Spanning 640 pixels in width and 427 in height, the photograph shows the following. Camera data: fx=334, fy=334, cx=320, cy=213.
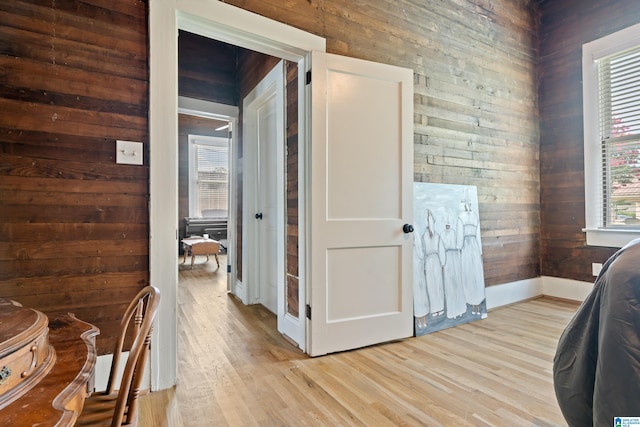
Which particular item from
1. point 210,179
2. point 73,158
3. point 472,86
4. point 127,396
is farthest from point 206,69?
point 210,179

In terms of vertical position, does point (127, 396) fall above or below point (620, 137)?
below

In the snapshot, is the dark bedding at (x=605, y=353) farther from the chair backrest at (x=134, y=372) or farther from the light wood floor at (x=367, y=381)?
the chair backrest at (x=134, y=372)

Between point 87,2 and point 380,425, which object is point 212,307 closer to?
point 380,425

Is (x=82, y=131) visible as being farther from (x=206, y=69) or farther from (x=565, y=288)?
(x=565, y=288)

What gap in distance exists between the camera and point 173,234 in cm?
201

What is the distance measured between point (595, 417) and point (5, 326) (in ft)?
5.80

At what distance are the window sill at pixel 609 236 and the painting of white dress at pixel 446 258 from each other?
136 centimetres

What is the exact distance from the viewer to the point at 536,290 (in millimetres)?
3977

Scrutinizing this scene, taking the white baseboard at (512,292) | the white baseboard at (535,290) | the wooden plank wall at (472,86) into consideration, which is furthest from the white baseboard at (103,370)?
the white baseboard at (512,292)

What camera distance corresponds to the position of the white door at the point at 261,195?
11.3ft

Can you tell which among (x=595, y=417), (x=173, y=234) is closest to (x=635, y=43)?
(x=595, y=417)

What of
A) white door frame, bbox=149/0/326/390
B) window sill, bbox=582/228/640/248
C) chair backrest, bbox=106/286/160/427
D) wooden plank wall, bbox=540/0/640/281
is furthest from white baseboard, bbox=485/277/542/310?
chair backrest, bbox=106/286/160/427

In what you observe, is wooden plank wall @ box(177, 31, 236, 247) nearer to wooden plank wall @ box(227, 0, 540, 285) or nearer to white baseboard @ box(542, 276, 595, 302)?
wooden plank wall @ box(227, 0, 540, 285)

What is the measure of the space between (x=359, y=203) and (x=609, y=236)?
2.87 meters
